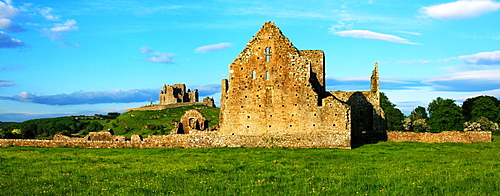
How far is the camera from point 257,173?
64.9 feet

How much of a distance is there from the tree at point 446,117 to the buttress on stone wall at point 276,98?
46.6 meters

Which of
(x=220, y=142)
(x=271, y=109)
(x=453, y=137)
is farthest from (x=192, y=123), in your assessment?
(x=453, y=137)

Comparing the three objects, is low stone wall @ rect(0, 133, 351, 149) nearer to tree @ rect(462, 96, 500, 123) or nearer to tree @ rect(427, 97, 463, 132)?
tree @ rect(427, 97, 463, 132)

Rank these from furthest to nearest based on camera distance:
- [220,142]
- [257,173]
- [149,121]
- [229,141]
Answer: [149,121] < [220,142] < [229,141] < [257,173]

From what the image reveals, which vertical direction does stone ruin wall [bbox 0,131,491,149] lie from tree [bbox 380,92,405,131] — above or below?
below

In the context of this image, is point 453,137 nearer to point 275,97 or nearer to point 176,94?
point 275,97

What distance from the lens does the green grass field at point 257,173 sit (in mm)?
15891

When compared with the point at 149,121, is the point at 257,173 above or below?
below

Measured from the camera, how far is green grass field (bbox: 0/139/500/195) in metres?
15.9

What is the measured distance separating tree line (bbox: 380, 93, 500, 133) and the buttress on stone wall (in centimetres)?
4206

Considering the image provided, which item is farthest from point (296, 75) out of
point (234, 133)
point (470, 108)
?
point (470, 108)

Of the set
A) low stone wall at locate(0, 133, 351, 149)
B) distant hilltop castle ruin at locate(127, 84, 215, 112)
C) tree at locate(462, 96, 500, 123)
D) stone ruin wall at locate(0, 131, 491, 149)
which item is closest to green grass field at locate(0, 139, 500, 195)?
low stone wall at locate(0, 133, 351, 149)

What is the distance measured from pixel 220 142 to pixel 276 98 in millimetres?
5326

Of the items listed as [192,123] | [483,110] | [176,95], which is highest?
[176,95]
